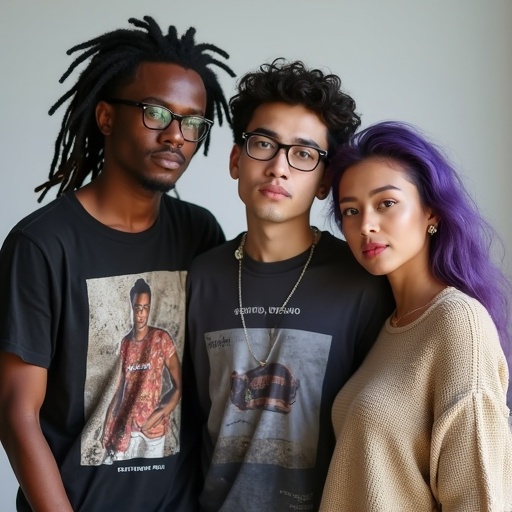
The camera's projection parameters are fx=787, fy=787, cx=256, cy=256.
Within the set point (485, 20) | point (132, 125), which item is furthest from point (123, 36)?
point (485, 20)

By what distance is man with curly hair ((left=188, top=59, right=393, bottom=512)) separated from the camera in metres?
1.51

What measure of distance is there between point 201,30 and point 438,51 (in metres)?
0.73

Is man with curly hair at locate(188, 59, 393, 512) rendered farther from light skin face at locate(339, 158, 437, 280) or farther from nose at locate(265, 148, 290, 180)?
light skin face at locate(339, 158, 437, 280)

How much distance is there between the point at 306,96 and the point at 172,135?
286mm

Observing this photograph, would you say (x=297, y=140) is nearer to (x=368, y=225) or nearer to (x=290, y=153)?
(x=290, y=153)

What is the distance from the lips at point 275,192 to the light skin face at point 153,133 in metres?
0.21

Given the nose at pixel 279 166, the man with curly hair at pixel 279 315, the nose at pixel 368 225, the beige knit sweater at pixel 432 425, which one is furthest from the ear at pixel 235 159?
the beige knit sweater at pixel 432 425

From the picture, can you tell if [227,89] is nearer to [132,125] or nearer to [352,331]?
[132,125]

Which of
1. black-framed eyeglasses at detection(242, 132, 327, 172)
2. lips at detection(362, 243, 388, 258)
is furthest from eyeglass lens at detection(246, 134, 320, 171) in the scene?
lips at detection(362, 243, 388, 258)

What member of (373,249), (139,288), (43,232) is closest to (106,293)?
(139,288)

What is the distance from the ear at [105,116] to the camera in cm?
172

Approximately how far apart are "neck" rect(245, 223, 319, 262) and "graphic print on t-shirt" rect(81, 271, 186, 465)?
0.18 m

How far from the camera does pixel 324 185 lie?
1.63 m

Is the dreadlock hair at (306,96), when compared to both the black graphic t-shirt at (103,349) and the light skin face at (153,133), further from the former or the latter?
the black graphic t-shirt at (103,349)
